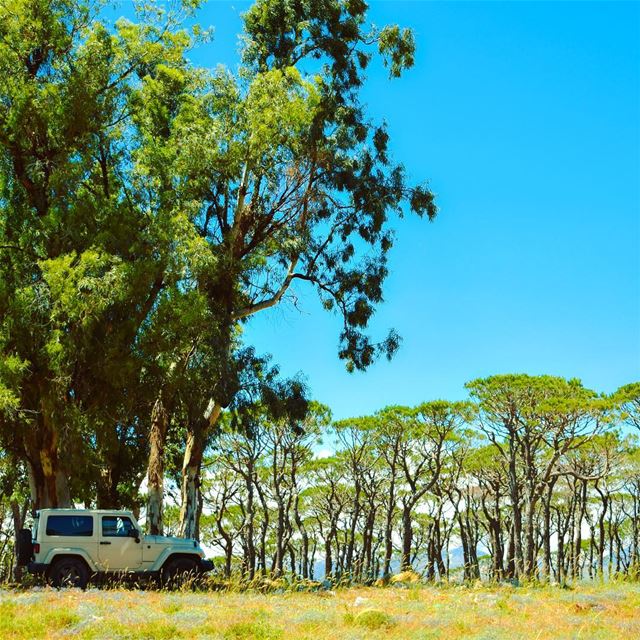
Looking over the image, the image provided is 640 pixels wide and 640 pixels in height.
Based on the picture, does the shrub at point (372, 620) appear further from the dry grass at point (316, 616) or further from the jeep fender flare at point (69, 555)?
the jeep fender flare at point (69, 555)

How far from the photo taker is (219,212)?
74.6 feet

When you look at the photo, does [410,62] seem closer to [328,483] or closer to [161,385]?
[161,385]

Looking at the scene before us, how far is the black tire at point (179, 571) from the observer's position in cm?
1667

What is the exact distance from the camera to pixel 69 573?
1577cm

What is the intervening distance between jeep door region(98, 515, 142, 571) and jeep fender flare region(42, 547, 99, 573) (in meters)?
0.25

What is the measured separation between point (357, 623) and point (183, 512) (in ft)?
36.9

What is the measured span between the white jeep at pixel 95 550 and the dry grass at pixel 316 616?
1.95 m

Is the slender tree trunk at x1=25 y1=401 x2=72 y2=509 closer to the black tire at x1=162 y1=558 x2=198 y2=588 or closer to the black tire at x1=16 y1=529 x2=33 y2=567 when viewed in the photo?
the black tire at x1=16 y1=529 x2=33 y2=567

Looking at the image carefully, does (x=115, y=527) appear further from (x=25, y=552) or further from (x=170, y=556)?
(x=25, y=552)

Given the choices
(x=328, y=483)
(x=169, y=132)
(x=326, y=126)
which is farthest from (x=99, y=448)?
(x=328, y=483)

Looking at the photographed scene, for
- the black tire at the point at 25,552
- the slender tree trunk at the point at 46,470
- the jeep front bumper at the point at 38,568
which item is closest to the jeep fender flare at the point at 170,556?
the jeep front bumper at the point at 38,568

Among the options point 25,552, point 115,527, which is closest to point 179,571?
point 115,527

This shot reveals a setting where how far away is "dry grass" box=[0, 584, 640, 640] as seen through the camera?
31.0ft

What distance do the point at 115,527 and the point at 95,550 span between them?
0.64 meters
